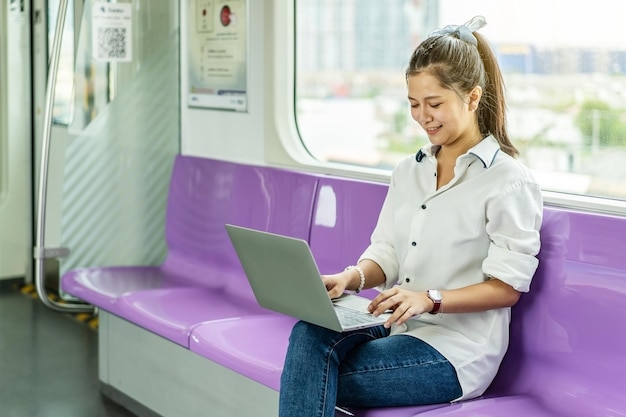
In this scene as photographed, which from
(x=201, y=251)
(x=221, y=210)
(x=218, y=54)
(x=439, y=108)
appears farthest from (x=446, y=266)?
(x=218, y=54)

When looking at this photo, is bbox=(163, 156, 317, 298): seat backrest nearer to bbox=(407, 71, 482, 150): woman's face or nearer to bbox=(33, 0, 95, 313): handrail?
bbox=(33, 0, 95, 313): handrail

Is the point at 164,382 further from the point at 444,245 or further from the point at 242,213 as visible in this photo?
the point at 444,245

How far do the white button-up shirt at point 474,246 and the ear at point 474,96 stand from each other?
0.10 metres

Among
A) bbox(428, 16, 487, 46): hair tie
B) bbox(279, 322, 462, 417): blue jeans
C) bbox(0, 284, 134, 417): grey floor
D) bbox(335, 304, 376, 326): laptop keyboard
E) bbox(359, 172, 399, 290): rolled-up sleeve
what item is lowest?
bbox(0, 284, 134, 417): grey floor

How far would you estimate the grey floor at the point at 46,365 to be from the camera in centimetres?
391

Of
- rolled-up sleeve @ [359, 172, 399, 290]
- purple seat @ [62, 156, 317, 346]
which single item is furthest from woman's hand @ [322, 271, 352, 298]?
purple seat @ [62, 156, 317, 346]

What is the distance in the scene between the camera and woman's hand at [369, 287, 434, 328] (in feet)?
7.93

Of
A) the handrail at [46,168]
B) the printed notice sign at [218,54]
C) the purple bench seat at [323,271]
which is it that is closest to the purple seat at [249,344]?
the purple bench seat at [323,271]

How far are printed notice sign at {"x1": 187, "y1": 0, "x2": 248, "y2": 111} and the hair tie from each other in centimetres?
172

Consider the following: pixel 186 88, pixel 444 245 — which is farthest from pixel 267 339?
pixel 186 88

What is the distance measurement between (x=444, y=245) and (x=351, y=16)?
7.84m

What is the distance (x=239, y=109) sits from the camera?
434 cm

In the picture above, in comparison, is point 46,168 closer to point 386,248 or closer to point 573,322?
point 386,248

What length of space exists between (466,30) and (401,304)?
78 cm
